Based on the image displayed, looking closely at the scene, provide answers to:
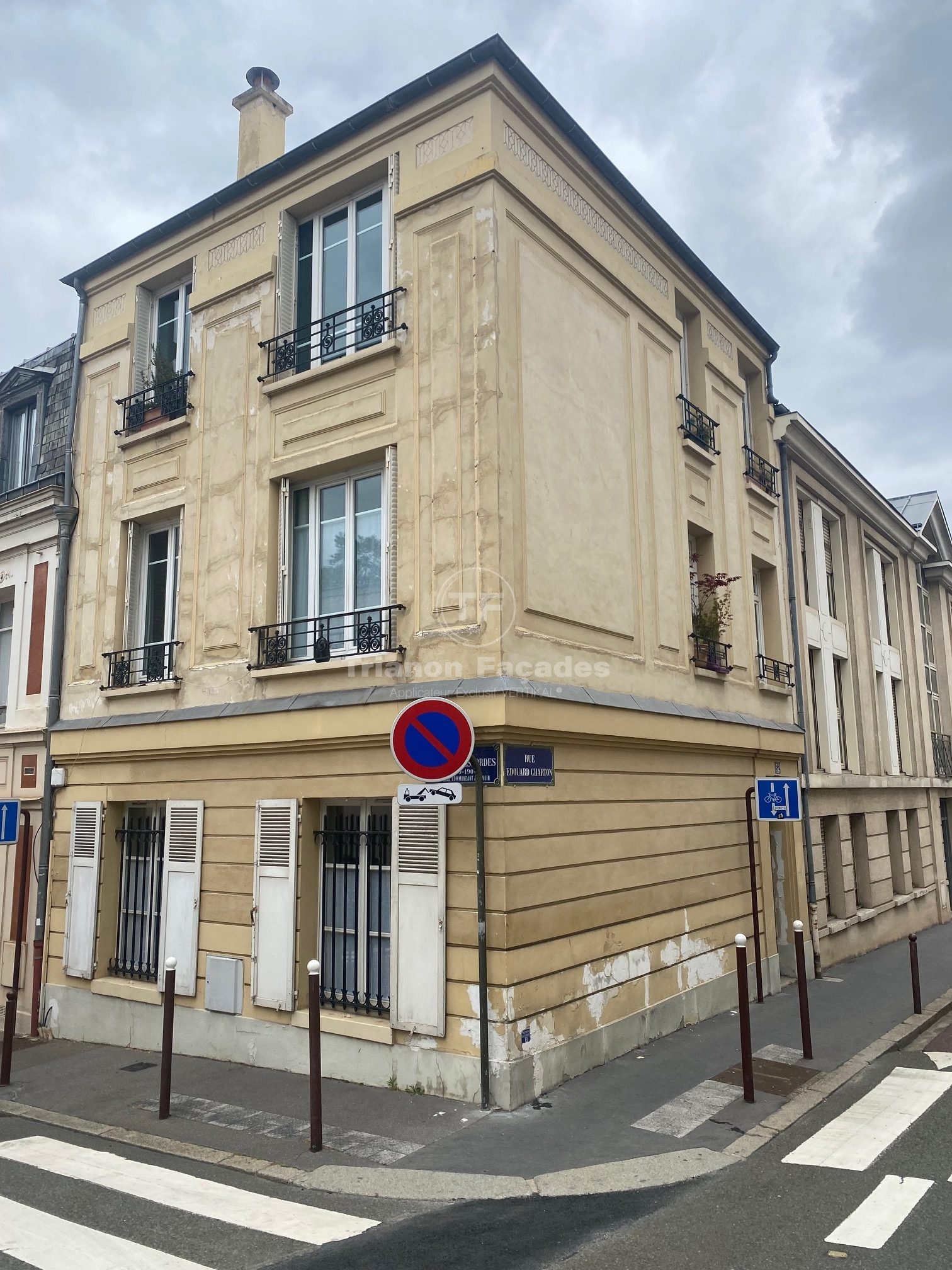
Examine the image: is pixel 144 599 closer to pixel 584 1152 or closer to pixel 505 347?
pixel 505 347

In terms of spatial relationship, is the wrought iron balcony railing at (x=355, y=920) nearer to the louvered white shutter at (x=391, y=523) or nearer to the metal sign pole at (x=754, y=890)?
the louvered white shutter at (x=391, y=523)

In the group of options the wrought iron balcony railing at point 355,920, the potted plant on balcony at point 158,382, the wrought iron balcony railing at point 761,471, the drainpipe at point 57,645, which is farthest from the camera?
the wrought iron balcony railing at point 761,471

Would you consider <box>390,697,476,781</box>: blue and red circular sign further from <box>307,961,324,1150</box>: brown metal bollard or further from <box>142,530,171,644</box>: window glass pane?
<box>142,530,171,644</box>: window glass pane

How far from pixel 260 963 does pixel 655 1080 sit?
376 centimetres

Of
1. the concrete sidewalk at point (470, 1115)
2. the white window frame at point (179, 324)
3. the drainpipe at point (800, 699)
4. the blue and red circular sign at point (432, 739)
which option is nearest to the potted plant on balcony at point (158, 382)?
the white window frame at point (179, 324)

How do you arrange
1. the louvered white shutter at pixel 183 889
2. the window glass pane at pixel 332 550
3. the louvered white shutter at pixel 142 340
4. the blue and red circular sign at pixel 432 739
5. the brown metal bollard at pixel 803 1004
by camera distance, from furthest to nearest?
the louvered white shutter at pixel 142 340 < the louvered white shutter at pixel 183 889 < the window glass pane at pixel 332 550 < the brown metal bollard at pixel 803 1004 < the blue and red circular sign at pixel 432 739

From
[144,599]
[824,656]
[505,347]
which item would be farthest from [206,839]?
[824,656]

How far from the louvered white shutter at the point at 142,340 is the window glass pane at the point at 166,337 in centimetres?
11

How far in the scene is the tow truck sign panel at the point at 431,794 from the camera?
7367 mm

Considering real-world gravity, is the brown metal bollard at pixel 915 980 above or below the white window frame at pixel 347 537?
below

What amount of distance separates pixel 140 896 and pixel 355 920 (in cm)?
323

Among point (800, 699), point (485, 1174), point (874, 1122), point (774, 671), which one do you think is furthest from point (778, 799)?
point (485, 1174)

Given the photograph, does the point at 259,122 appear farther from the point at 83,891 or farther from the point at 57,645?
the point at 83,891

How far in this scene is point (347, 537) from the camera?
9516 millimetres
